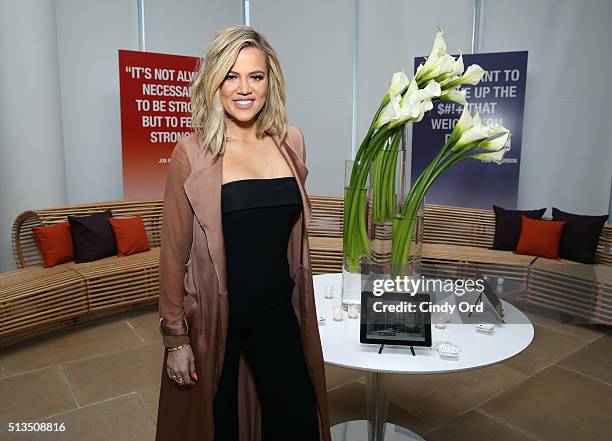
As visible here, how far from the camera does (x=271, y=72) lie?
164cm

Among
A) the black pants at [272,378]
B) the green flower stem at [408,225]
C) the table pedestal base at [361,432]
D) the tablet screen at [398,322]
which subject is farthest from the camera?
the table pedestal base at [361,432]

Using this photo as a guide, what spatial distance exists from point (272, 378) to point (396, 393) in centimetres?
179

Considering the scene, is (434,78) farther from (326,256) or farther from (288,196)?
(326,256)

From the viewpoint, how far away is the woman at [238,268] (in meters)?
1.52

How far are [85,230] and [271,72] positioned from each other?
338 centimetres

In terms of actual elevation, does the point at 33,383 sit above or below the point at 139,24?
below

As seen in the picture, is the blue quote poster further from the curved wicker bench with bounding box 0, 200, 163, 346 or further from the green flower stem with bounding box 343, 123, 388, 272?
the green flower stem with bounding box 343, 123, 388, 272

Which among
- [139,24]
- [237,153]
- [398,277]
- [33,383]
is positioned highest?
[139,24]

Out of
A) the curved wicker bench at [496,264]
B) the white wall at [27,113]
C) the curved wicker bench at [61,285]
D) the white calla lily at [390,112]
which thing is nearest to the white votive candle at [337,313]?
the white calla lily at [390,112]

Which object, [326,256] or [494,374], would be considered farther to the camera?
[326,256]

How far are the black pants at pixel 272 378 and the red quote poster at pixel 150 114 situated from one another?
4135 millimetres

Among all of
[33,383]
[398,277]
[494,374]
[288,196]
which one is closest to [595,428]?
[494,374]

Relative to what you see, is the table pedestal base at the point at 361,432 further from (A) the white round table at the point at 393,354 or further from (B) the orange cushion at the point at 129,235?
(B) the orange cushion at the point at 129,235

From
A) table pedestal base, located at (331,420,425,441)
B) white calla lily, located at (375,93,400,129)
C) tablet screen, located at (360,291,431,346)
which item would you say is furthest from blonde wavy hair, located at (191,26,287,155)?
table pedestal base, located at (331,420,425,441)
